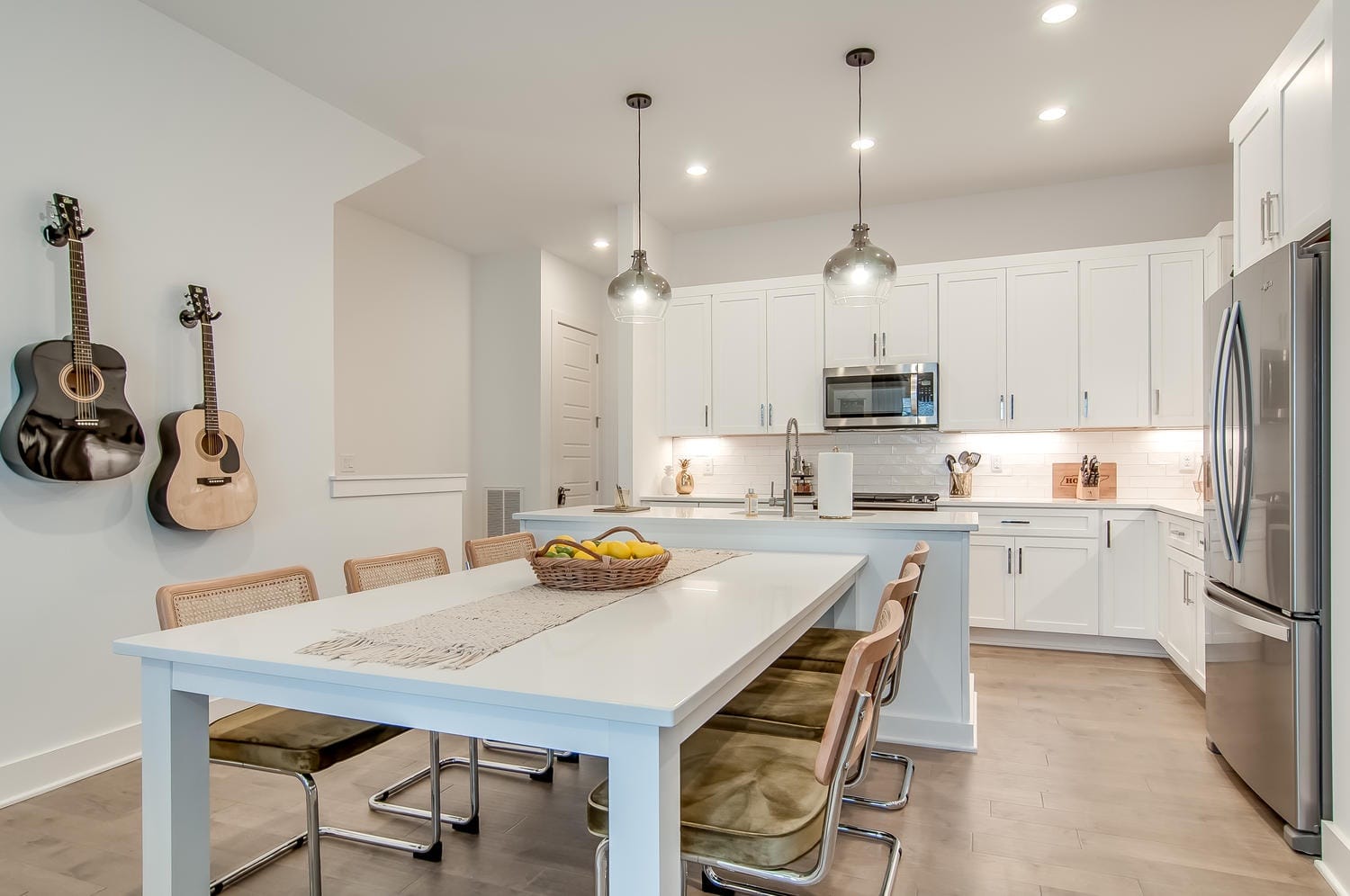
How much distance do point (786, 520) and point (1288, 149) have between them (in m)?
2.04

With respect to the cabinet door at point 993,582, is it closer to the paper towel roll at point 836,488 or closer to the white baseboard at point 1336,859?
the paper towel roll at point 836,488

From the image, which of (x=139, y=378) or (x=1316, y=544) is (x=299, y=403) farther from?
(x=1316, y=544)

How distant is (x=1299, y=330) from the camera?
2.18m

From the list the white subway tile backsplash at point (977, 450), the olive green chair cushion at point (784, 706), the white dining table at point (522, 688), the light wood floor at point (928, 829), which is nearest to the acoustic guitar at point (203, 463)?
the light wood floor at point (928, 829)

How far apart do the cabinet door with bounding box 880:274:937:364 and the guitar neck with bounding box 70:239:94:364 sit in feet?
13.6

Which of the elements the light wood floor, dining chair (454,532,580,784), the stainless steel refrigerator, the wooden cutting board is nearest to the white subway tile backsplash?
the wooden cutting board

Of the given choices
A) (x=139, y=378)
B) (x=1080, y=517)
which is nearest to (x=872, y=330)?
(x=1080, y=517)

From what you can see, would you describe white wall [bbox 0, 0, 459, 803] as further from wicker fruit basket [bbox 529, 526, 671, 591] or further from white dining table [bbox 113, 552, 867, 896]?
wicker fruit basket [bbox 529, 526, 671, 591]

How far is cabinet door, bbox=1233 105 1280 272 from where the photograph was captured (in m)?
2.53

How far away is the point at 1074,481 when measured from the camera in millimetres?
4871

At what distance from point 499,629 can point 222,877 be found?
1161mm

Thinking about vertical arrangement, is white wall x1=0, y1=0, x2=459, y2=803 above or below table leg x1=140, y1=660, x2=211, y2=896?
above

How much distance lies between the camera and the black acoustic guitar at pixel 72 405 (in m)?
2.52

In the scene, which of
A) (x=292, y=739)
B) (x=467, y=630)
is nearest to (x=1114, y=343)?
(x=467, y=630)
